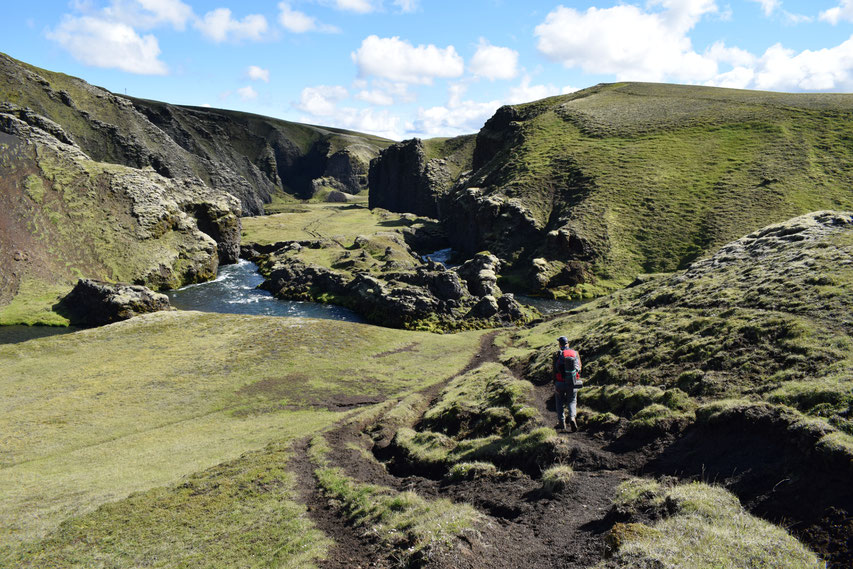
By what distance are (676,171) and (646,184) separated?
8679mm

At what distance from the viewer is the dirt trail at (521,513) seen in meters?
13.0

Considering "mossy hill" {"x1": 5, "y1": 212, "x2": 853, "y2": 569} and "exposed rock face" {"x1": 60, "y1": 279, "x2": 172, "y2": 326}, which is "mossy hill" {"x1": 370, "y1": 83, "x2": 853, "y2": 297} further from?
"exposed rock face" {"x1": 60, "y1": 279, "x2": 172, "y2": 326}

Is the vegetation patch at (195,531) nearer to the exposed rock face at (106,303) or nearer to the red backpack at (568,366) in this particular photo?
the red backpack at (568,366)

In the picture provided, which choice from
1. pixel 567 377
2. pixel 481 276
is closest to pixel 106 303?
pixel 481 276

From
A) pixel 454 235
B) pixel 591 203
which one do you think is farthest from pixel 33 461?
pixel 454 235

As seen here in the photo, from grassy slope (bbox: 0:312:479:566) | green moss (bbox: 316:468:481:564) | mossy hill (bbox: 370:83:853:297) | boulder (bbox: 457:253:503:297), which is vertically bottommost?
grassy slope (bbox: 0:312:479:566)

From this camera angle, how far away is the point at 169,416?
35625 millimetres

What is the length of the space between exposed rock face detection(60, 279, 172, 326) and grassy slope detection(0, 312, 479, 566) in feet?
18.2

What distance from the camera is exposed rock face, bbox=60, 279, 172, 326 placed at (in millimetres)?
63562

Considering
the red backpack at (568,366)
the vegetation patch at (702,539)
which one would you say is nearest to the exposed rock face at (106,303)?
the red backpack at (568,366)

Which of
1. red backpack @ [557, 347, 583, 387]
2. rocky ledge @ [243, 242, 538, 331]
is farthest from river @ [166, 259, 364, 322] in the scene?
red backpack @ [557, 347, 583, 387]

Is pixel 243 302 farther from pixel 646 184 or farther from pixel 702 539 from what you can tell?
pixel 646 184

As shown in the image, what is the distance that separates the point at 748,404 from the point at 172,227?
110018 mm

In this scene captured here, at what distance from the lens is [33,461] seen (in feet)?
91.5
